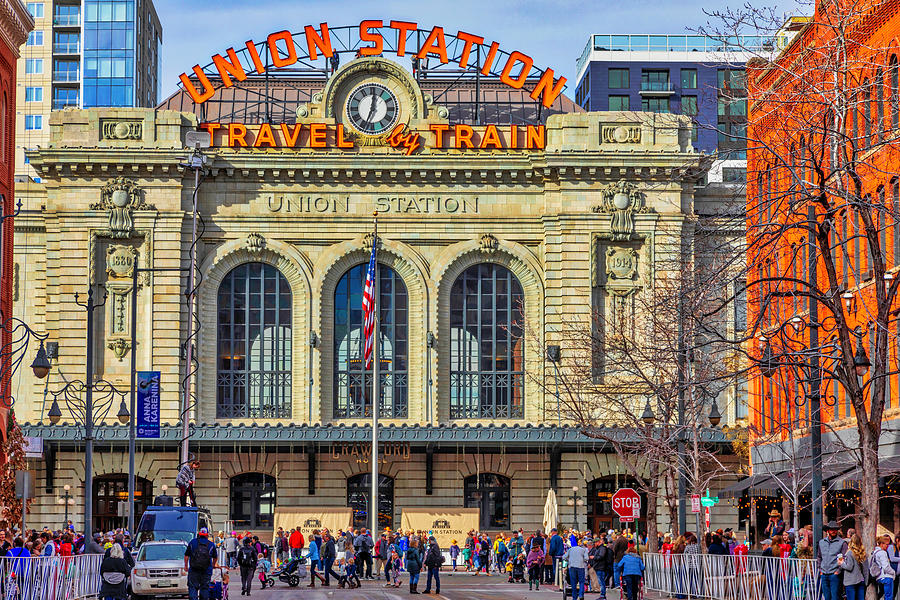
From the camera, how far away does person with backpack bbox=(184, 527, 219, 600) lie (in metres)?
34.1

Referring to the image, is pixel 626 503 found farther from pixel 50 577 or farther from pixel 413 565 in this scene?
pixel 50 577

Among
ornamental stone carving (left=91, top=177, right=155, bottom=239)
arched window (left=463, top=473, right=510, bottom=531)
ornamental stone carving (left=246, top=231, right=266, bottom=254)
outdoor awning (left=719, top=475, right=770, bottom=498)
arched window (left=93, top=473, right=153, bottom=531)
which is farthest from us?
arched window (left=463, top=473, right=510, bottom=531)

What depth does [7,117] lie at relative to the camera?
5256 centimetres

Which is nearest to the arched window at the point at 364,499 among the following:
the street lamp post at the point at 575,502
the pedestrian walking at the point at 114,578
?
the street lamp post at the point at 575,502

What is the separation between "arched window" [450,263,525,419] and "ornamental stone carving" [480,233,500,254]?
1098 millimetres

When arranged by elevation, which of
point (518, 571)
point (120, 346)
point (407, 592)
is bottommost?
point (518, 571)

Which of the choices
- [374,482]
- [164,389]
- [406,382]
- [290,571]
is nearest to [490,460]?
[406,382]

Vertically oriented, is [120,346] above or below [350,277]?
below

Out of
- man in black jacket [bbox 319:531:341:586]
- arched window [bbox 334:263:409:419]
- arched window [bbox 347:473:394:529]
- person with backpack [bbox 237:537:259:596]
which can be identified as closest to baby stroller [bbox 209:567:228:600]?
person with backpack [bbox 237:537:259:596]

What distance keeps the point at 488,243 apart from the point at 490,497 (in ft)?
37.9

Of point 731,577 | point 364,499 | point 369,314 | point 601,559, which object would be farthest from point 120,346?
point 731,577

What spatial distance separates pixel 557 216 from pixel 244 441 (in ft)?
56.0

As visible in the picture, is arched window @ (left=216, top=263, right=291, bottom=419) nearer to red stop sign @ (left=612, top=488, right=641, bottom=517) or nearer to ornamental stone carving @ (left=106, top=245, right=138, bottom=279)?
ornamental stone carving @ (left=106, top=245, right=138, bottom=279)

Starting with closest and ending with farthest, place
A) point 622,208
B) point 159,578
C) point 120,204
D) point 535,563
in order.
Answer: point 159,578, point 535,563, point 120,204, point 622,208
